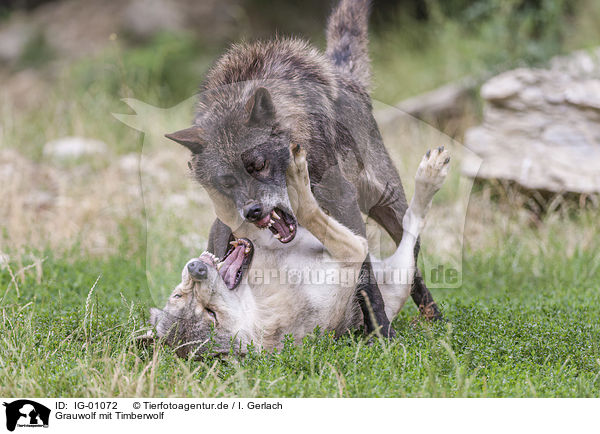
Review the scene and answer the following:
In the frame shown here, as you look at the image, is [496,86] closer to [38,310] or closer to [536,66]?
[536,66]

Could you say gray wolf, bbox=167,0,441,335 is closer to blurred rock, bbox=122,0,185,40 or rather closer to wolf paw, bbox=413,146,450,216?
wolf paw, bbox=413,146,450,216

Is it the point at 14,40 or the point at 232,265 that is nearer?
the point at 232,265

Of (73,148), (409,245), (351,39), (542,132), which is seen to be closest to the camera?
(409,245)

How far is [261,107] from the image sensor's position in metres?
3.78

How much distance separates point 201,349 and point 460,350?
1.63 meters

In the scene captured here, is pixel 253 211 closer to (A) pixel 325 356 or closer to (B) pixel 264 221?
(B) pixel 264 221

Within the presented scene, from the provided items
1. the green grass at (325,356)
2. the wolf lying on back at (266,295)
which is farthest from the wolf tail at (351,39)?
the green grass at (325,356)

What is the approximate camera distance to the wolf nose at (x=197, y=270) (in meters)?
3.64

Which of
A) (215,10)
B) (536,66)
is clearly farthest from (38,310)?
(215,10)

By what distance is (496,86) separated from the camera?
787 centimetres
